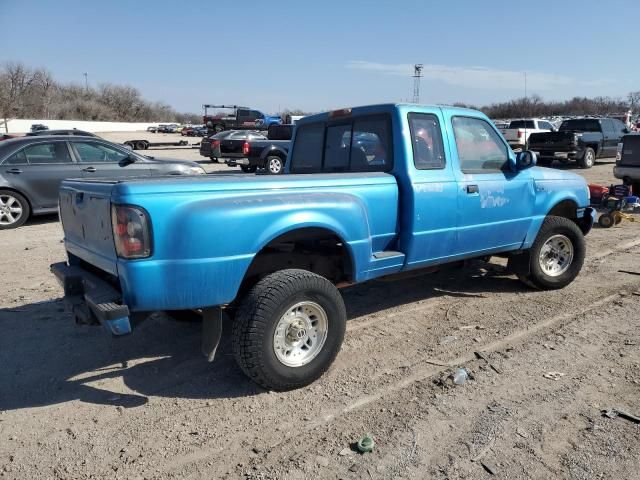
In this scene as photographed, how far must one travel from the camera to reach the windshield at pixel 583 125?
20.5 meters

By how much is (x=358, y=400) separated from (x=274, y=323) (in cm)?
76

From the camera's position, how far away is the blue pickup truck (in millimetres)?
3025

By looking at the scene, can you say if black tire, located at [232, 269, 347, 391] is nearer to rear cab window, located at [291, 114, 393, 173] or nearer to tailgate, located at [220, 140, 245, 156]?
rear cab window, located at [291, 114, 393, 173]

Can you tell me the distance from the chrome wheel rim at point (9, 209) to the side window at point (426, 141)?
7.79m

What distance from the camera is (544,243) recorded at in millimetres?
5492

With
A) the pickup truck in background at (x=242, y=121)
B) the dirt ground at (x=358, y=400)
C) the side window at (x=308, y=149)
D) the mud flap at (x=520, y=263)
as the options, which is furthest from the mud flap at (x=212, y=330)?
the pickup truck in background at (x=242, y=121)

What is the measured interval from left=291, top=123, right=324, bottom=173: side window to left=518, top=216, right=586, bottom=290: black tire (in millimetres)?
2458

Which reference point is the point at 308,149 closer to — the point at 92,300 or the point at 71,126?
the point at 92,300

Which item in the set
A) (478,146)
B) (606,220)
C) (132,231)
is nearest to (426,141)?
(478,146)

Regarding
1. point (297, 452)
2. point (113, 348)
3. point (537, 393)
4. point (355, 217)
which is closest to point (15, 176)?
point (113, 348)

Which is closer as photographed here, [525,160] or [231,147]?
[525,160]

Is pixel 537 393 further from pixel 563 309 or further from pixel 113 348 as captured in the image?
pixel 113 348

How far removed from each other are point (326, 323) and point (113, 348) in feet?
6.07

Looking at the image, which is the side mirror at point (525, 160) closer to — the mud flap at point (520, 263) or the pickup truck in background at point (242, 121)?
the mud flap at point (520, 263)
